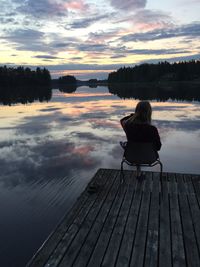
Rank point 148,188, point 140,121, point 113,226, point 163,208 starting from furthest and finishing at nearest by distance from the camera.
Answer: point 148,188 < point 140,121 < point 163,208 < point 113,226

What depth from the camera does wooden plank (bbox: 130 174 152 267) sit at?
147 inches

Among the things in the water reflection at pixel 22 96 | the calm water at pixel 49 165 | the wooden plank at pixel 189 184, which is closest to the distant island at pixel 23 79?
the water reflection at pixel 22 96

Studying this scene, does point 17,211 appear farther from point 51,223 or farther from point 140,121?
point 140,121

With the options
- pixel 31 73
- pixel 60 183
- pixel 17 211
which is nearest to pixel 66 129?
pixel 60 183

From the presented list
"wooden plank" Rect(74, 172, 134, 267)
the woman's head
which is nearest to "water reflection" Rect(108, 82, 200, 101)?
the woman's head

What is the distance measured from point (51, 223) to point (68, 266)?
119 inches

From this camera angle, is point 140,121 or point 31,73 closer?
point 140,121

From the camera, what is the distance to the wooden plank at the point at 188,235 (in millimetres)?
3736

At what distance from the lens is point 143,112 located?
19.1 feet

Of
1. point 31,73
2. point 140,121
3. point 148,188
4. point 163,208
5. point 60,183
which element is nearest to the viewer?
point 163,208

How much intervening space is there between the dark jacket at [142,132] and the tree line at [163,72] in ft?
456

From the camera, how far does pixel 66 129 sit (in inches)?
735

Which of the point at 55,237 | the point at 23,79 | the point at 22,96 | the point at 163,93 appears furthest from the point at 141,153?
the point at 23,79

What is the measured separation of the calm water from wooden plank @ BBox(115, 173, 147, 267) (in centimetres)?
201
